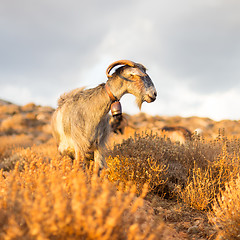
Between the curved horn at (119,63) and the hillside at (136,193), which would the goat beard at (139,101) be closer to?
the curved horn at (119,63)

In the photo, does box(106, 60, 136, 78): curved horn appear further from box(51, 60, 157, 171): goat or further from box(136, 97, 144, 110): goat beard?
box(136, 97, 144, 110): goat beard

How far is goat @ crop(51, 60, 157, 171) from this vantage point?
4.38 metres

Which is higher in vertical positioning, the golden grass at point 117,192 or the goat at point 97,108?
the goat at point 97,108

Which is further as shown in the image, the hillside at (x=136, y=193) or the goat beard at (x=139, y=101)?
the goat beard at (x=139, y=101)

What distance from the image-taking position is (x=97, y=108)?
472cm

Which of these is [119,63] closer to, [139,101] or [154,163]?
[139,101]

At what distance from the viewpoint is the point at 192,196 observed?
14.0 ft

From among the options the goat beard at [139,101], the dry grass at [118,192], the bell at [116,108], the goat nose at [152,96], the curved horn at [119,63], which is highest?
the curved horn at [119,63]

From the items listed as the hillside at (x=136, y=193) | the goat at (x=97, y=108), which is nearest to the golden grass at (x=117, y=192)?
the hillside at (x=136, y=193)

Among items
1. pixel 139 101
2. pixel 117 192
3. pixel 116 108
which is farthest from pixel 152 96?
pixel 117 192

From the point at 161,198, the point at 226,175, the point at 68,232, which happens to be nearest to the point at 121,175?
the point at 161,198

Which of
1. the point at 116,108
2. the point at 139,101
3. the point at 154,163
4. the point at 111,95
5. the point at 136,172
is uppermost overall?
the point at 111,95

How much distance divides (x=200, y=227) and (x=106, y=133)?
2683 mm

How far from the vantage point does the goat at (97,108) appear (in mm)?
4383
